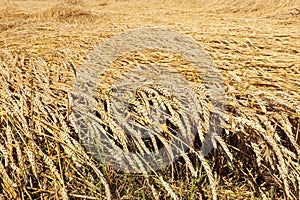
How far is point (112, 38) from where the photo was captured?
4.65ft

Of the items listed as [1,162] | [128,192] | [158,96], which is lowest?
[128,192]

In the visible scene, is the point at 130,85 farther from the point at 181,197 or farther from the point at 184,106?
the point at 181,197

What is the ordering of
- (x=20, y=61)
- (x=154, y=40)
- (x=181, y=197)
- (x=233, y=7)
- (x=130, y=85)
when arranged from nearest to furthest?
(x=181, y=197) < (x=130, y=85) < (x=20, y=61) < (x=154, y=40) < (x=233, y=7)

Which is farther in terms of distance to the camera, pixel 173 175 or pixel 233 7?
pixel 233 7

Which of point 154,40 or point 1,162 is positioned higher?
point 154,40

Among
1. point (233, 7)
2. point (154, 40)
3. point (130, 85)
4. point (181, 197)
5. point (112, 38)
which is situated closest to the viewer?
point (181, 197)

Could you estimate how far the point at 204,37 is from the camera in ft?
4.58

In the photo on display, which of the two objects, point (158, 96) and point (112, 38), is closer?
point (158, 96)

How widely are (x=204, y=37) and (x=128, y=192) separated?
88 cm

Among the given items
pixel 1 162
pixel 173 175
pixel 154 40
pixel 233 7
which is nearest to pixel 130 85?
pixel 173 175

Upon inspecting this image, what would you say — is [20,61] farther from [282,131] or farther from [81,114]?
[282,131]

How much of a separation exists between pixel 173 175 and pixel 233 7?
4155 mm

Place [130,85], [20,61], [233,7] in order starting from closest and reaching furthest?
[130,85] → [20,61] → [233,7]

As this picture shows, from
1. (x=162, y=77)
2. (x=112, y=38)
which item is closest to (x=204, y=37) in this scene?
(x=112, y=38)
